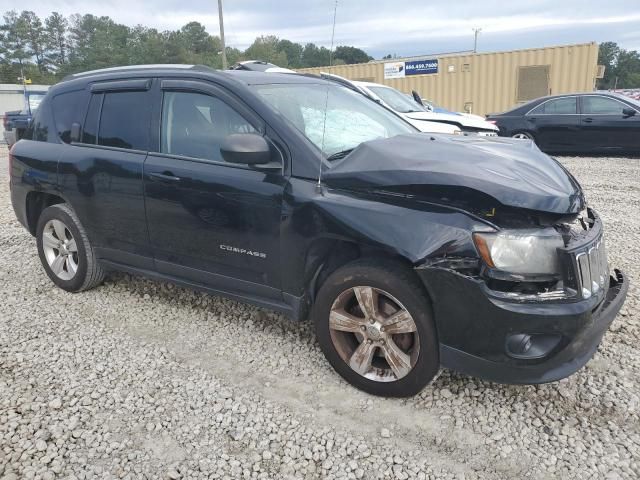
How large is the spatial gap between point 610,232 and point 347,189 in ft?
13.6

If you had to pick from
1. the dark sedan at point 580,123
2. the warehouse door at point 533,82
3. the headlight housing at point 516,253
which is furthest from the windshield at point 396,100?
the warehouse door at point 533,82

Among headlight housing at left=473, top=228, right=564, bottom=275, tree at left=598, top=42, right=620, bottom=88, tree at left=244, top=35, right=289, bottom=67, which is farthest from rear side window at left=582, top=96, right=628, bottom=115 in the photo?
tree at left=598, top=42, right=620, bottom=88

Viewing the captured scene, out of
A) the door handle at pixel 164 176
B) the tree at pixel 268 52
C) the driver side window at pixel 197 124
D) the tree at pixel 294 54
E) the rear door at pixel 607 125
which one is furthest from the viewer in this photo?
the tree at pixel 268 52

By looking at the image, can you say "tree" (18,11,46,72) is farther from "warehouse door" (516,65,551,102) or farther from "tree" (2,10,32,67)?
"warehouse door" (516,65,551,102)

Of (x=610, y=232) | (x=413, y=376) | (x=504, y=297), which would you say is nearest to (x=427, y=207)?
(x=504, y=297)

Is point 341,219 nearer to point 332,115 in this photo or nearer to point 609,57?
point 332,115

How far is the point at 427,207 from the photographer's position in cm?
239

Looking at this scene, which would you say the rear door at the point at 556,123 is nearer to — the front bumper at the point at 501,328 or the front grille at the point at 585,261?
the front grille at the point at 585,261

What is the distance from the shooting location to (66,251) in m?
4.12

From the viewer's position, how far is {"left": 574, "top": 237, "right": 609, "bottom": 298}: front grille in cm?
225

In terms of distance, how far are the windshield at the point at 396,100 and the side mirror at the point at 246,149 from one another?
698 centimetres

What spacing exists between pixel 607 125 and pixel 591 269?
943 cm

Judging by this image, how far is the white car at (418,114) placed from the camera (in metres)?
8.55

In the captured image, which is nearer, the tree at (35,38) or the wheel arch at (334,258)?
the wheel arch at (334,258)
